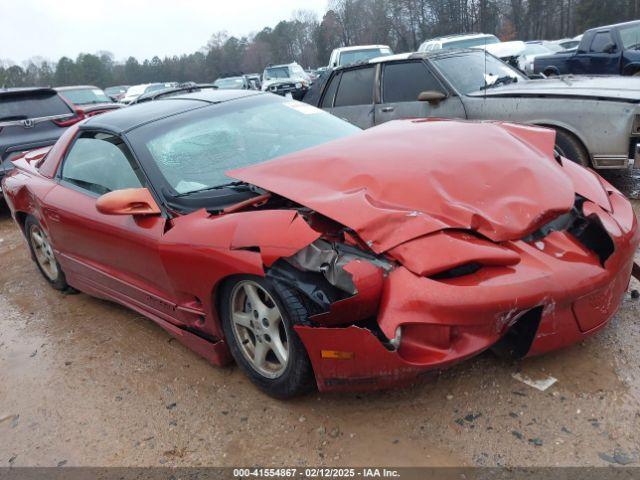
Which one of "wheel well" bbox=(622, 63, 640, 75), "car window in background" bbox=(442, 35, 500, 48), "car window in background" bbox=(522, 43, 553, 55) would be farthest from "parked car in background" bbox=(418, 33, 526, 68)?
"wheel well" bbox=(622, 63, 640, 75)

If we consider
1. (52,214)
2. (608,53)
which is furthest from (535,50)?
(52,214)

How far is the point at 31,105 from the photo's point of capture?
757 cm

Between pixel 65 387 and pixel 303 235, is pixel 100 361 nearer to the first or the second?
pixel 65 387

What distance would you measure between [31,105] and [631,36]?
1095cm

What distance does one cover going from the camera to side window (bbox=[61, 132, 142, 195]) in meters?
3.13

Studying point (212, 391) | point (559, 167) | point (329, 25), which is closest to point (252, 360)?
point (212, 391)

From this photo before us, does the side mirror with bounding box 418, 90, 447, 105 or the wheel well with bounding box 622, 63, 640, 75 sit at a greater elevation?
the side mirror with bounding box 418, 90, 447, 105

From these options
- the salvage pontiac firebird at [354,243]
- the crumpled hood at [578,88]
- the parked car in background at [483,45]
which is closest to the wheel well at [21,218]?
the salvage pontiac firebird at [354,243]

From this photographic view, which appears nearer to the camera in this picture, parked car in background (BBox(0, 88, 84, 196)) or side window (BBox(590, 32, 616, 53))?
parked car in background (BBox(0, 88, 84, 196))

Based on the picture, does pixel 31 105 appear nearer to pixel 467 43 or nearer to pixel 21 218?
pixel 21 218

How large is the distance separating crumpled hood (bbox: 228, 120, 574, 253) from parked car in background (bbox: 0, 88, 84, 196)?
5.69 metres

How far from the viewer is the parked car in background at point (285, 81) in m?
19.2

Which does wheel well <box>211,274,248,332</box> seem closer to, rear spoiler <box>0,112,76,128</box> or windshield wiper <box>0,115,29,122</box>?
rear spoiler <box>0,112,76,128</box>

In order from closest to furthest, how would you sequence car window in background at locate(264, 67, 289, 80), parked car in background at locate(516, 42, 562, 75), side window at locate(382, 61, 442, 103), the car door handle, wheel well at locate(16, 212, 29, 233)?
the car door handle, wheel well at locate(16, 212, 29, 233), side window at locate(382, 61, 442, 103), parked car in background at locate(516, 42, 562, 75), car window in background at locate(264, 67, 289, 80)
